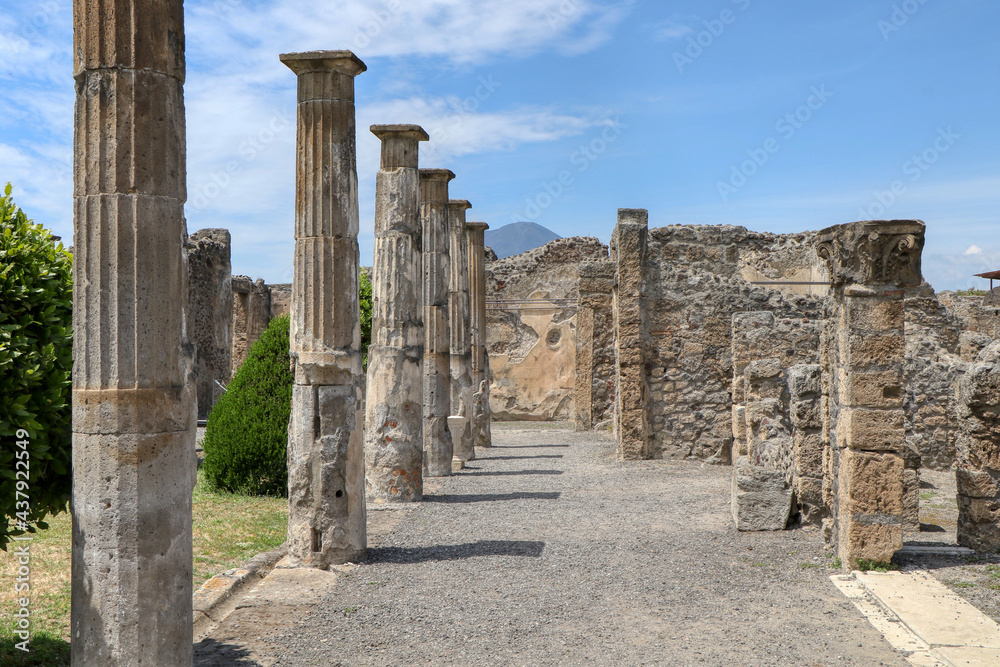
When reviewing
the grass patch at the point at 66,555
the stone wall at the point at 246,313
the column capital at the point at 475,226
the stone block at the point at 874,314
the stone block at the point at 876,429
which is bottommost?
the grass patch at the point at 66,555

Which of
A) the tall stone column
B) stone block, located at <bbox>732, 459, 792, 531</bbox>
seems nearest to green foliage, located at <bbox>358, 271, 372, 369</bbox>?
the tall stone column

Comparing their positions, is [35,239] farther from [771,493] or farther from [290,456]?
[771,493]

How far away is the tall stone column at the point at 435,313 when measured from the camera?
464 inches

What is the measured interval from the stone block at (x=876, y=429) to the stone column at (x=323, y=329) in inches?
149

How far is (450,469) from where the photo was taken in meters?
11.9

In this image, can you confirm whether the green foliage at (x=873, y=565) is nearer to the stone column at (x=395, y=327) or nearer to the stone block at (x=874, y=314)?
the stone block at (x=874, y=314)

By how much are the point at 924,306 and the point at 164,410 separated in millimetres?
12214

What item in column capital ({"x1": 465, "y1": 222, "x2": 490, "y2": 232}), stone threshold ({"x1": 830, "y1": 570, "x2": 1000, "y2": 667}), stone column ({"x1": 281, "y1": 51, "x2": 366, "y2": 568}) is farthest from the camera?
column capital ({"x1": 465, "y1": 222, "x2": 490, "y2": 232})

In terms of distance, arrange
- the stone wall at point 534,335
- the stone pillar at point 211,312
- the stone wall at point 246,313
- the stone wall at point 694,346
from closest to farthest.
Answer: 1. the stone wall at point 694,346
2. the stone pillar at point 211,312
3. the stone wall at point 534,335
4. the stone wall at point 246,313

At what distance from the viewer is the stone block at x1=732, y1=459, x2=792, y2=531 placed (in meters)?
7.80

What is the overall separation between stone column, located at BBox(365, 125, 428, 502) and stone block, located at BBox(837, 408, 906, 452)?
4.67 metres

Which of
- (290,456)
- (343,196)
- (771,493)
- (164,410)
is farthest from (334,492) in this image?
(771,493)

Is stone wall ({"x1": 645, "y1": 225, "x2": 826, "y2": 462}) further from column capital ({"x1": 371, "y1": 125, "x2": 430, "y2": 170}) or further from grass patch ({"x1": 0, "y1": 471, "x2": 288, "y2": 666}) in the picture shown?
grass patch ({"x1": 0, "y1": 471, "x2": 288, "y2": 666})

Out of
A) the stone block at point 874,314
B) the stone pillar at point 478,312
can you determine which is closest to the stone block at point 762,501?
the stone block at point 874,314
